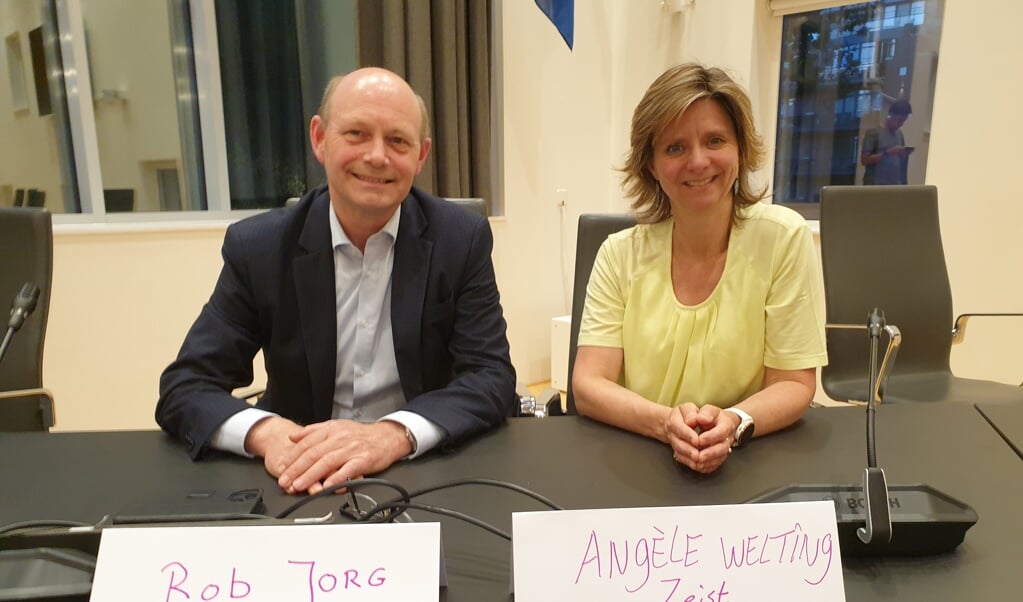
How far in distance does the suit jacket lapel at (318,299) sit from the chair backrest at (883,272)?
1495 mm

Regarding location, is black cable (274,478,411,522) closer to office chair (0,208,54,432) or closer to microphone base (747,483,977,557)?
microphone base (747,483,977,557)

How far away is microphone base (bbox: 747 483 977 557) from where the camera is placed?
0.62m

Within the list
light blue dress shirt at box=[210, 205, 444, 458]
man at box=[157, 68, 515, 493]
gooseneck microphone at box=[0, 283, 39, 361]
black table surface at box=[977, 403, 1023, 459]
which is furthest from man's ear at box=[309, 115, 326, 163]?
black table surface at box=[977, 403, 1023, 459]

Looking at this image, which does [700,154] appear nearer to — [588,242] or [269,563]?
[588,242]

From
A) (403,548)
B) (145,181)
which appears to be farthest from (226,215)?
(403,548)

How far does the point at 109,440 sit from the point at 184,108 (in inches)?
84.1

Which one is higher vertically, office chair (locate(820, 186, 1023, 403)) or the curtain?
the curtain

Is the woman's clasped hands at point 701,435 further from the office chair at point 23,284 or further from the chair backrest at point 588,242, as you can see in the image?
the office chair at point 23,284

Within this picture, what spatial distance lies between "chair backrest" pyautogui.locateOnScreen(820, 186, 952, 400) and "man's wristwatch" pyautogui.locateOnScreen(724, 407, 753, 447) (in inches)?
46.9

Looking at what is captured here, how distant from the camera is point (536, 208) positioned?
3.19 m

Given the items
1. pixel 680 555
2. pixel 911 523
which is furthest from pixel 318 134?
pixel 911 523

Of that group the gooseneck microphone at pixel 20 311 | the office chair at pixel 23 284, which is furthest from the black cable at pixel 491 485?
the office chair at pixel 23 284

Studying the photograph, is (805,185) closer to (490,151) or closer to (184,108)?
(490,151)

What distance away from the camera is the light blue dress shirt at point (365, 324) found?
1.21 meters
